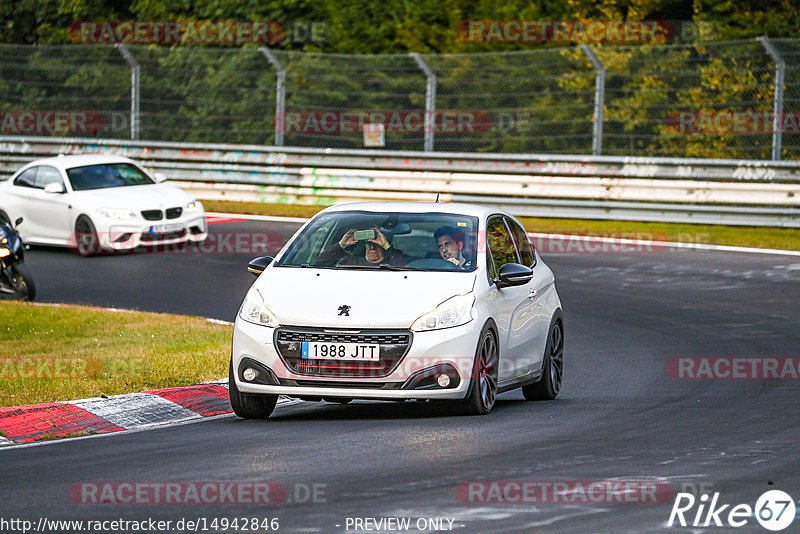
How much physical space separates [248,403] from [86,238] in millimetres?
12020

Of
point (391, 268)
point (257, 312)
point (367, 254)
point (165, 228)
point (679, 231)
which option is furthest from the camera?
point (679, 231)

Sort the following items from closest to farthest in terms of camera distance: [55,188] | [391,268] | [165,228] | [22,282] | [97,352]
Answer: [391,268] < [97,352] < [22,282] < [165,228] < [55,188]

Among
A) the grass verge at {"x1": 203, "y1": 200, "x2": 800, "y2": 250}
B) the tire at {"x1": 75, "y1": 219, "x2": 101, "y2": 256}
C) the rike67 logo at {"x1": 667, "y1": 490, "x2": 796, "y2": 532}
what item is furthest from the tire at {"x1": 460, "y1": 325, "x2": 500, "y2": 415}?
the tire at {"x1": 75, "y1": 219, "x2": 101, "y2": 256}

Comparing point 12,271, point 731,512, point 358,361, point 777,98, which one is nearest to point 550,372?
point 358,361

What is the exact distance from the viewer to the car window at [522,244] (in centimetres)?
1124

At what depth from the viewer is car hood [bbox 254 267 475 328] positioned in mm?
9328

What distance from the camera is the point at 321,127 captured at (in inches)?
1067

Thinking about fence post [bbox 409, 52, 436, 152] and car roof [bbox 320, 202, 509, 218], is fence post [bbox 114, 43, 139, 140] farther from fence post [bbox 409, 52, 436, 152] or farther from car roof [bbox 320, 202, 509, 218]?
car roof [bbox 320, 202, 509, 218]

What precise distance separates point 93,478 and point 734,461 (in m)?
3.50

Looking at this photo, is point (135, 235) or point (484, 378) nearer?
point (484, 378)

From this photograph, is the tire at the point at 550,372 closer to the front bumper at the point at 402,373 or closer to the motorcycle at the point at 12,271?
the front bumper at the point at 402,373

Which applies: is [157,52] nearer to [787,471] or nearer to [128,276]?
[128,276]

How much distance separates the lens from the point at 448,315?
9477mm

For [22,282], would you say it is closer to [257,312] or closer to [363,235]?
[363,235]
